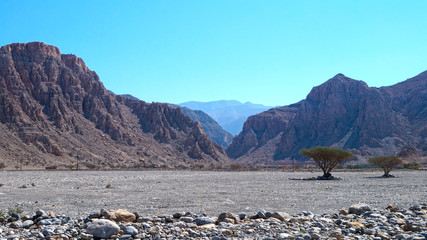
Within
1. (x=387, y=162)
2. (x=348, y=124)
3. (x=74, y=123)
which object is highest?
(x=348, y=124)

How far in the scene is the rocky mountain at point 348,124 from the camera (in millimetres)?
136625

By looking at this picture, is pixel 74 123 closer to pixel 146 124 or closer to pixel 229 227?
pixel 146 124

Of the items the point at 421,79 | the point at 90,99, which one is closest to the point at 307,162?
the point at 421,79

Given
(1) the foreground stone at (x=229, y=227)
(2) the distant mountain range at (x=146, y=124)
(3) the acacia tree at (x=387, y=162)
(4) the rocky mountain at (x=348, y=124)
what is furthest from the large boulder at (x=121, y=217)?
(4) the rocky mountain at (x=348, y=124)

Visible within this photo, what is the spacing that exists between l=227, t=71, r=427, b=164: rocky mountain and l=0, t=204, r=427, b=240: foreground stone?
121 meters

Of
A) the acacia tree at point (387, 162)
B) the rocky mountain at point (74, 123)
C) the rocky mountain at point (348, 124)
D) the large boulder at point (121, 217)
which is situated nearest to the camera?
the large boulder at point (121, 217)

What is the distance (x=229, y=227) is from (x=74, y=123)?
370ft

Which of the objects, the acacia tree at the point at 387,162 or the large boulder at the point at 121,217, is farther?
the acacia tree at the point at 387,162

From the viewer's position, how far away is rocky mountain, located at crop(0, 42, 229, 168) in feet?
328

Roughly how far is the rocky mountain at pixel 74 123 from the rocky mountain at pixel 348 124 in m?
27.3

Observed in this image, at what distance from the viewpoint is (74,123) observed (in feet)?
384

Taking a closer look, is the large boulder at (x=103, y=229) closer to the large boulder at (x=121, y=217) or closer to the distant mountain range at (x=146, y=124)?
the large boulder at (x=121, y=217)

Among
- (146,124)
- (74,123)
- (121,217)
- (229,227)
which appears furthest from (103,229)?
(146,124)

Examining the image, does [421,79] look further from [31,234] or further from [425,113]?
[31,234]
